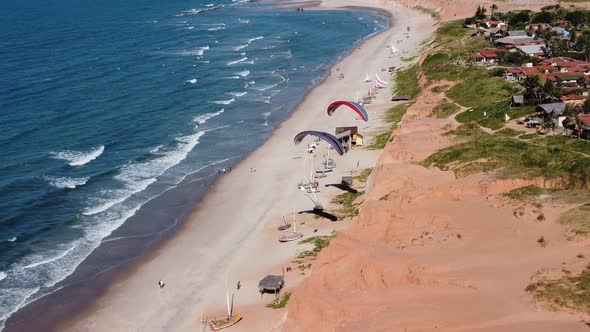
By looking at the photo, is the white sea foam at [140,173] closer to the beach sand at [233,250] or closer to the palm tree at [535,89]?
the beach sand at [233,250]

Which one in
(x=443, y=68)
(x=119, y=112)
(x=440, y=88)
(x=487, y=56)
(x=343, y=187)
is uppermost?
(x=487, y=56)

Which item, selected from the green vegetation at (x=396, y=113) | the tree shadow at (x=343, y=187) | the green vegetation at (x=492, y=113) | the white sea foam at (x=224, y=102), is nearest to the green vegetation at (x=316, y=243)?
the tree shadow at (x=343, y=187)

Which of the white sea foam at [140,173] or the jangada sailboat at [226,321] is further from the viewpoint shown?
the white sea foam at [140,173]

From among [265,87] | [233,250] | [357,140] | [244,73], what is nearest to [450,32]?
[244,73]

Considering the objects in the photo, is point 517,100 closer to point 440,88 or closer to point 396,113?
point 440,88

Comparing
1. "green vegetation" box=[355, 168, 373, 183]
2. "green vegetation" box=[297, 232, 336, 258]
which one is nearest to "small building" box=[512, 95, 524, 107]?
"green vegetation" box=[355, 168, 373, 183]

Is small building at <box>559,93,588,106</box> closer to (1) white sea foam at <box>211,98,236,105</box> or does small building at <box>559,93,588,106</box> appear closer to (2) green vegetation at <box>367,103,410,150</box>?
(2) green vegetation at <box>367,103,410,150</box>

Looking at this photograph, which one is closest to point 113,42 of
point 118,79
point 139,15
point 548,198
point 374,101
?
point 118,79

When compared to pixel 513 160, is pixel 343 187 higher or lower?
lower
